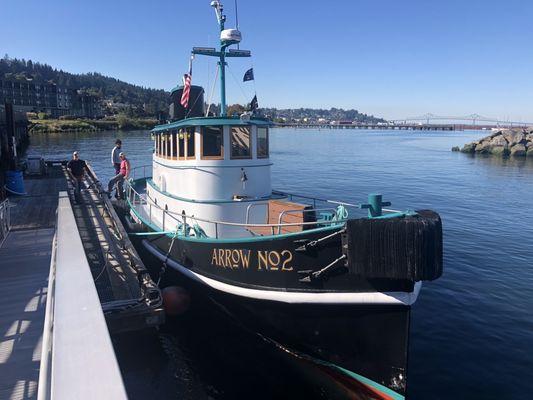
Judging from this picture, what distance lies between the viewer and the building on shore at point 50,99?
133m

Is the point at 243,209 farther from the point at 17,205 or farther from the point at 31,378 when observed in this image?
the point at 17,205

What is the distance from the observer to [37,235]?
11195mm

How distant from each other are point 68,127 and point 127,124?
25.7 m

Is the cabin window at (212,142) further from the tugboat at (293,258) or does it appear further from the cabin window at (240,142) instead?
the cabin window at (240,142)

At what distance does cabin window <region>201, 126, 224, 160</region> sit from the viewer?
10898 millimetres

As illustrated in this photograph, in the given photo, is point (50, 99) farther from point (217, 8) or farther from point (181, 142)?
point (181, 142)

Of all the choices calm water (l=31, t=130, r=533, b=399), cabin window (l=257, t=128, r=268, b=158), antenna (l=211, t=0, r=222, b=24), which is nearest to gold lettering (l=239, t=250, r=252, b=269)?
calm water (l=31, t=130, r=533, b=399)

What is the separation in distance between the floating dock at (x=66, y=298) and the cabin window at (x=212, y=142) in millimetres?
3200

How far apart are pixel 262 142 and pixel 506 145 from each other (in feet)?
233

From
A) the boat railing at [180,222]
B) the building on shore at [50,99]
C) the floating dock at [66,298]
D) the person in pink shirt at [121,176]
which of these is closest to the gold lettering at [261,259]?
the boat railing at [180,222]

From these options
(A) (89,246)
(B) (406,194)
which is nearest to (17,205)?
(A) (89,246)

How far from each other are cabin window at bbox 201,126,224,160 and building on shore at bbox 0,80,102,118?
458 feet

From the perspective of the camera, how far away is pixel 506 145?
6912 centimetres

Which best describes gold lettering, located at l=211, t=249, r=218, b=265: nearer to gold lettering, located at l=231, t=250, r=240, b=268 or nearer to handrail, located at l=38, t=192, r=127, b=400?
gold lettering, located at l=231, t=250, r=240, b=268
